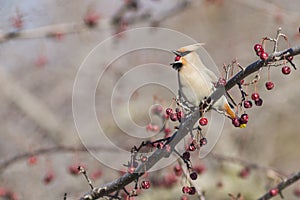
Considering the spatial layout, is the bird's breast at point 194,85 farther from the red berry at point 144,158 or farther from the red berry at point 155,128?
the red berry at point 144,158

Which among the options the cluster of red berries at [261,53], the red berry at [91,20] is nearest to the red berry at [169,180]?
the red berry at [91,20]

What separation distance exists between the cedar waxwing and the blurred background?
1.35m

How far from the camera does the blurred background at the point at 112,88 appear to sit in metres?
5.44

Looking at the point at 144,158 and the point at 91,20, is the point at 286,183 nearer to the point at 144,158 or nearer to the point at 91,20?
the point at 144,158

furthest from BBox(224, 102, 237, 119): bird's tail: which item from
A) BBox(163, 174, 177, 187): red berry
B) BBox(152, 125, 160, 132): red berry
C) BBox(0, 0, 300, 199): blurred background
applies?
BBox(0, 0, 300, 199): blurred background

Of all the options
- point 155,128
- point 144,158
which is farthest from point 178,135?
point 155,128

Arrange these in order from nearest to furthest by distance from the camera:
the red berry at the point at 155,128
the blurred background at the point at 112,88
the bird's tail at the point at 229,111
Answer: the bird's tail at the point at 229,111
the red berry at the point at 155,128
the blurred background at the point at 112,88

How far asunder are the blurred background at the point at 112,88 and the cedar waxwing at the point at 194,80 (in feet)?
4.45

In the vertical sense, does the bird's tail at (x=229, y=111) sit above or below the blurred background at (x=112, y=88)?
below

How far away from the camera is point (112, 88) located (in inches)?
301

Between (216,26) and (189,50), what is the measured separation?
6839mm

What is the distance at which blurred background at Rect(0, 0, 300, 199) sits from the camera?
5.44 metres

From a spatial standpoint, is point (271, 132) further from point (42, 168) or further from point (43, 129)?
point (42, 168)

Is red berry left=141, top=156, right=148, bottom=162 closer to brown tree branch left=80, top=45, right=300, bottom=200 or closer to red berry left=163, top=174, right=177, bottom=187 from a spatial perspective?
brown tree branch left=80, top=45, right=300, bottom=200
